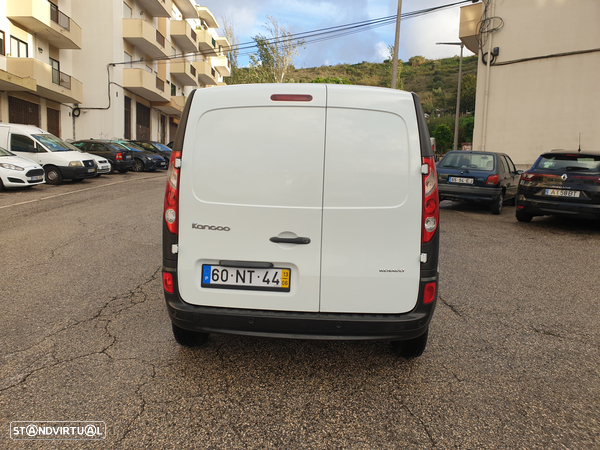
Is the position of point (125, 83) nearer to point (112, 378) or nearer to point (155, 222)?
point (155, 222)

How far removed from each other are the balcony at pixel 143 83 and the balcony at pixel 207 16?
772 inches

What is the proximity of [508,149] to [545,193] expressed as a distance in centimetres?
885

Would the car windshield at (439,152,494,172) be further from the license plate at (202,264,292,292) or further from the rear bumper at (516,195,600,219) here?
the license plate at (202,264,292,292)

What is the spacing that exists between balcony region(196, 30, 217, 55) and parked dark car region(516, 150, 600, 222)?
43459 mm

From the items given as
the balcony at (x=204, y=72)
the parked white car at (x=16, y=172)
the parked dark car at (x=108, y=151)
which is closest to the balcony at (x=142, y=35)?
the balcony at (x=204, y=72)

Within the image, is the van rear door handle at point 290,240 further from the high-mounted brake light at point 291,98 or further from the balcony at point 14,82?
the balcony at point 14,82

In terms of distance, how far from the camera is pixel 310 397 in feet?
9.20

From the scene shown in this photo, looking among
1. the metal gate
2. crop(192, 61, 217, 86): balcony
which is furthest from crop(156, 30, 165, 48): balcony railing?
crop(192, 61, 217, 86): balcony

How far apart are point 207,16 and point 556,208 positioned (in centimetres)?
4965

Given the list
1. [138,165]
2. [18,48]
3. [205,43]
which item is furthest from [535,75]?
[205,43]

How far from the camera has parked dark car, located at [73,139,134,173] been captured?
65.6 ft

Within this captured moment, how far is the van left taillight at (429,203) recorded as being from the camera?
9.30ft

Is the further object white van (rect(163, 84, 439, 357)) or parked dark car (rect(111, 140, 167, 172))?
parked dark car (rect(111, 140, 167, 172))

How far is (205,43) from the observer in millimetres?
47094
